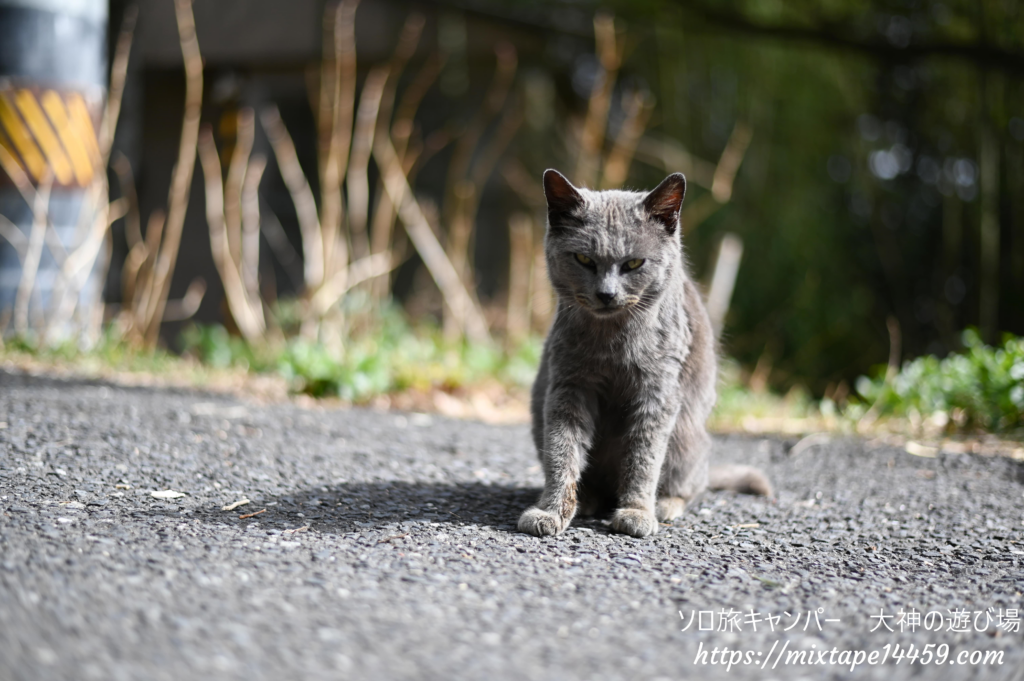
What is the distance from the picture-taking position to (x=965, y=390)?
409 centimetres

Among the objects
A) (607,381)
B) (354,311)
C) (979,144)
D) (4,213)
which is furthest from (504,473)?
(979,144)

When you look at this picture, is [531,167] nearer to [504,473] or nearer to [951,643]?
[504,473]

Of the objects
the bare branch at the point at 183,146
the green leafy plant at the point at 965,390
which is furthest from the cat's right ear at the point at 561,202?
the bare branch at the point at 183,146

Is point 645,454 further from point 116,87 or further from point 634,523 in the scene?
point 116,87

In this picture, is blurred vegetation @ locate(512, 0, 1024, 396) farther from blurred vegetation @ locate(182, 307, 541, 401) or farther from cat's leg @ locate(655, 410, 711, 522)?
cat's leg @ locate(655, 410, 711, 522)

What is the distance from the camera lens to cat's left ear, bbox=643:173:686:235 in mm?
2469

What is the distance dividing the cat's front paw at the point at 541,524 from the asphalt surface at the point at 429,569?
0.03 metres

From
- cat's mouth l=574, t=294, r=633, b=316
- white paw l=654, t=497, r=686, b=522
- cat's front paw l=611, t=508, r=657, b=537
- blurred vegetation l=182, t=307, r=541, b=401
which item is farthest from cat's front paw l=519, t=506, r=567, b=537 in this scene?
blurred vegetation l=182, t=307, r=541, b=401

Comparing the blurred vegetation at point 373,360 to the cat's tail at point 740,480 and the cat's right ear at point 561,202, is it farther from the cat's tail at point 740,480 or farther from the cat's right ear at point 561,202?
the cat's right ear at point 561,202

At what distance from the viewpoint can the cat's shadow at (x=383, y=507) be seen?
235cm

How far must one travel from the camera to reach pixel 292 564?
1970mm

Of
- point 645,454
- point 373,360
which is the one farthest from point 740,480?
point 373,360

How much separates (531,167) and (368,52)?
194 centimetres

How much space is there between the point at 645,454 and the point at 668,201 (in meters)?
0.77
